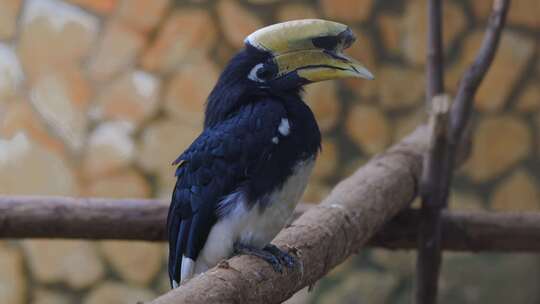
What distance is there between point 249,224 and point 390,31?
152 cm

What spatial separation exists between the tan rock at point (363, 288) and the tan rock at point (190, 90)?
0.64 metres

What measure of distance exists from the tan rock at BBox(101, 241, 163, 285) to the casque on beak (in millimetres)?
1408

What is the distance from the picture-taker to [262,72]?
1.53 metres

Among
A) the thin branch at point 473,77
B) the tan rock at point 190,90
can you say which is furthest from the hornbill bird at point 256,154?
the tan rock at point 190,90

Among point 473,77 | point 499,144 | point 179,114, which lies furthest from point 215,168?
point 499,144

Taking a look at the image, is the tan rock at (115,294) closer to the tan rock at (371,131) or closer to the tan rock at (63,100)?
the tan rock at (63,100)

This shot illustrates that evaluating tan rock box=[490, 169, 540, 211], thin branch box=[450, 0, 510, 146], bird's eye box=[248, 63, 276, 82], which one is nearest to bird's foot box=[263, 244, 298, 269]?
bird's eye box=[248, 63, 276, 82]

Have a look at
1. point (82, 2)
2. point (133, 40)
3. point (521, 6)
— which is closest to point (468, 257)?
point (521, 6)

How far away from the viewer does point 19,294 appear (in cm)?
280

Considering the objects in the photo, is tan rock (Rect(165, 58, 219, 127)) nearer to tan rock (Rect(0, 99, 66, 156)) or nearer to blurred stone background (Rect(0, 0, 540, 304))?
blurred stone background (Rect(0, 0, 540, 304))

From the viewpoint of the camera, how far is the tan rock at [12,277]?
278 centimetres

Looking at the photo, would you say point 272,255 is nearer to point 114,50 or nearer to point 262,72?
point 262,72

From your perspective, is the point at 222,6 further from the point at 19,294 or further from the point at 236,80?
the point at 236,80

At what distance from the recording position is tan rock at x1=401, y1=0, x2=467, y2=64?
283 cm
